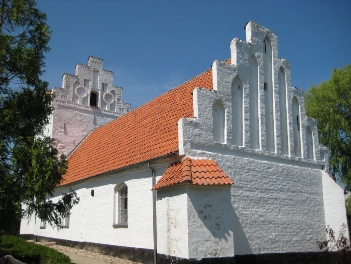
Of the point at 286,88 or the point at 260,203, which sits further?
the point at 286,88

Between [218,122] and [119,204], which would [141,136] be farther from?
[218,122]

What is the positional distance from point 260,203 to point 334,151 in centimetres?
864

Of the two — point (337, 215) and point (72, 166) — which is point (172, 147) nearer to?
point (337, 215)

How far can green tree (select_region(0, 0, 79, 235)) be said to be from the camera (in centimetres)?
896

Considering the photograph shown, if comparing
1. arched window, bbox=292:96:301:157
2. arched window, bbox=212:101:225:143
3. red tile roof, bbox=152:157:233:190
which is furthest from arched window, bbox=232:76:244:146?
arched window, bbox=292:96:301:157

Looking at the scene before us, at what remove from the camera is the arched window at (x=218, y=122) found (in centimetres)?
1141

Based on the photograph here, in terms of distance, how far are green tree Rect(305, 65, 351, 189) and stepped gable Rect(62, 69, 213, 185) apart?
7726 mm

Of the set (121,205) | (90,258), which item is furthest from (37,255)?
(121,205)

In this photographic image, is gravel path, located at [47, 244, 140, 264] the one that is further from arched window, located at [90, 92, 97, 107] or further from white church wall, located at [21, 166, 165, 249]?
arched window, located at [90, 92, 97, 107]

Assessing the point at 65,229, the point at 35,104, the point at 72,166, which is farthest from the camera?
the point at 72,166

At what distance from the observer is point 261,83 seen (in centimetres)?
1300

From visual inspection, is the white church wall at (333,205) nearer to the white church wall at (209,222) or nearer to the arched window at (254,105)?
the arched window at (254,105)

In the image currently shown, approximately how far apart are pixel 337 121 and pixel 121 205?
1154 cm

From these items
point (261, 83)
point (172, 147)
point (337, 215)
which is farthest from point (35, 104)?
point (337, 215)
